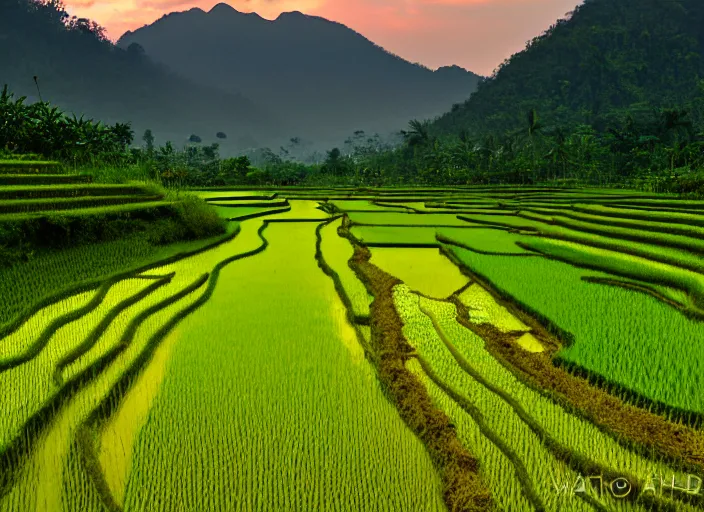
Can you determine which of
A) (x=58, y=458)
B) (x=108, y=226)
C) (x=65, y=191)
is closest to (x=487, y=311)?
(x=58, y=458)

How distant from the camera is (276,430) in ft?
9.75

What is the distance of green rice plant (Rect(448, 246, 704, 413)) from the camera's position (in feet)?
11.1

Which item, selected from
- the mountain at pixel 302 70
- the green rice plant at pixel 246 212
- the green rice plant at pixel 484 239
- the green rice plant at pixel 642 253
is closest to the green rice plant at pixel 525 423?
the green rice plant at pixel 642 253

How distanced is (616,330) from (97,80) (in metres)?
122

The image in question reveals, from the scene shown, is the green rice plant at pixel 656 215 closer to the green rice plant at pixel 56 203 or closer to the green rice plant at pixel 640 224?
the green rice plant at pixel 640 224

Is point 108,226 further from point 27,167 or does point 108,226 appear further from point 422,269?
point 422,269

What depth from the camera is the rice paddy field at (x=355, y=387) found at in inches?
97.8

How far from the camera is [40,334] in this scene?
4.34 meters

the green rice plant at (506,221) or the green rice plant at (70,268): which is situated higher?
the green rice plant at (70,268)

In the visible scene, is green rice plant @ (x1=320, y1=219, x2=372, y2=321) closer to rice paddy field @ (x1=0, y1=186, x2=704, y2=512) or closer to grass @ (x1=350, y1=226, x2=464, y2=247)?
rice paddy field @ (x1=0, y1=186, x2=704, y2=512)

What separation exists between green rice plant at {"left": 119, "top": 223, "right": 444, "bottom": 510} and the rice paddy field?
0.6 inches

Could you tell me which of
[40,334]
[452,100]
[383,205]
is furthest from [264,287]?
[452,100]

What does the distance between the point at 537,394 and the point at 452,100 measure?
179 metres

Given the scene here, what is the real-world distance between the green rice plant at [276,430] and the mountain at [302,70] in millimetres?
163586
